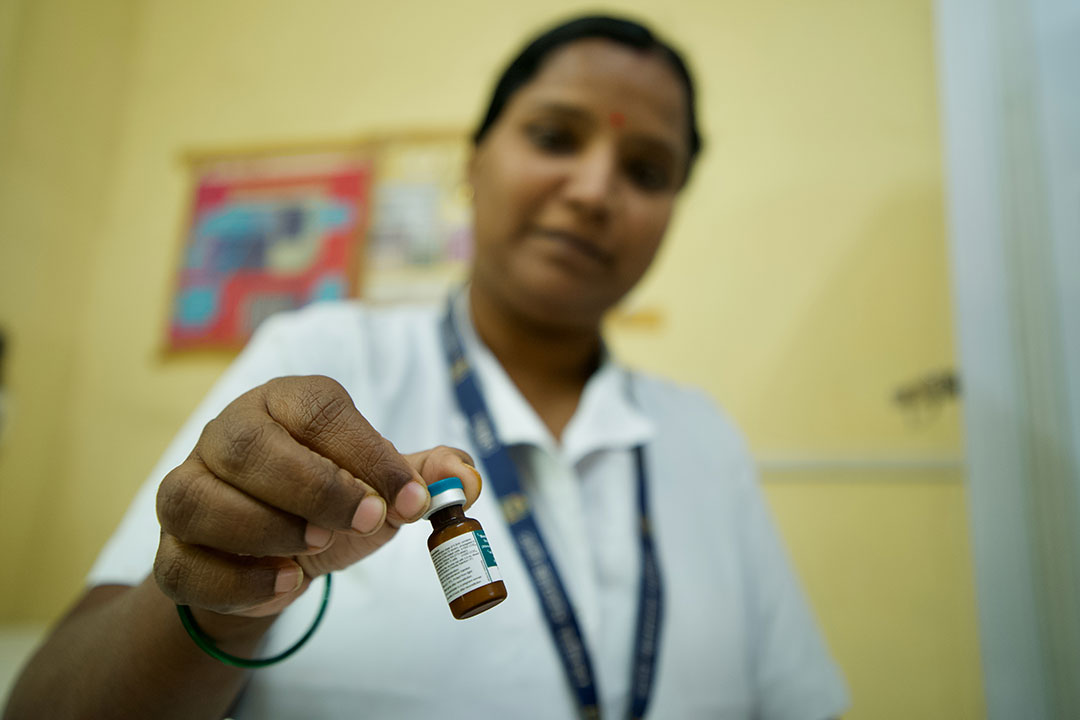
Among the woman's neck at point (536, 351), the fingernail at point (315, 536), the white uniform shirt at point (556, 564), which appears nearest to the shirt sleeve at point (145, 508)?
the white uniform shirt at point (556, 564)

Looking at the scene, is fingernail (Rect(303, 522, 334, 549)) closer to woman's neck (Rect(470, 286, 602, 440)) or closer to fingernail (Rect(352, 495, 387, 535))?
fingernail (Rect(352, 495, 387, 535))

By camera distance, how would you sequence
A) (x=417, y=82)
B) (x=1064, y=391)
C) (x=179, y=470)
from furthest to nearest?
(x=417, y=82) < (x=1064, y=391) < (x=179, y=470)

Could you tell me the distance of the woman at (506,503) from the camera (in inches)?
8.3

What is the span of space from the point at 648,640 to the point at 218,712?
0.32 meters

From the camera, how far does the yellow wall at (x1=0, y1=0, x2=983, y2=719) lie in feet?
1.96

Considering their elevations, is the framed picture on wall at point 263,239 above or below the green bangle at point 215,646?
above

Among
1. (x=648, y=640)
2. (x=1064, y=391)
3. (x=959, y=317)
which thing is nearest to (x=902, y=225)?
(x=959, y=317)

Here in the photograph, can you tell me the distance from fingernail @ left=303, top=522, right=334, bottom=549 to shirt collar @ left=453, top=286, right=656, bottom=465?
0.29m

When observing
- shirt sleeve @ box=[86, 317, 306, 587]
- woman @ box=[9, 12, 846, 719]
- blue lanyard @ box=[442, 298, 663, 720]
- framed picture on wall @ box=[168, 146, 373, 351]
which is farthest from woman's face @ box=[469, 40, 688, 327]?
framed picture on wall @ box=[168, 146, 373, 351]

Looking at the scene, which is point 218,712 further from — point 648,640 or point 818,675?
point 818,675

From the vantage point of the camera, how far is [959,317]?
0.59 meters

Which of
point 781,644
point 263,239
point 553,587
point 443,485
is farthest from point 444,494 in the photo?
point 263,239

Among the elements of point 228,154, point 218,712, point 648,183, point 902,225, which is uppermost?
point 228,154

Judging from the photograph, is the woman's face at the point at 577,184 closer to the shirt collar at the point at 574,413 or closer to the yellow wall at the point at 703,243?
the shirt collar at the point at 574,413
